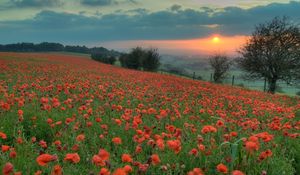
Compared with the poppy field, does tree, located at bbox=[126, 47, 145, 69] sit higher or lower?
lower

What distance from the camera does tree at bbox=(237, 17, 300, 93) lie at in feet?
121

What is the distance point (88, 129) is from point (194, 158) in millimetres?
2336

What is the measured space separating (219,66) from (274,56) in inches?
957

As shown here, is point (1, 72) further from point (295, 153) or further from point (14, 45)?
point (14, 45)

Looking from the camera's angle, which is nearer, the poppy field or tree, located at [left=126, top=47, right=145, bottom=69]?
the poppy field

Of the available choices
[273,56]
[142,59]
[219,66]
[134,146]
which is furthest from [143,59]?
[134,146]

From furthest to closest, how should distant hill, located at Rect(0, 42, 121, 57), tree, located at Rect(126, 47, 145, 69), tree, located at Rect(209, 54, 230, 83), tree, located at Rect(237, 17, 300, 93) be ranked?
distant hill, located at Rect(0, 42, 121, 57), tree, located at Rect(126, 47, 145, 69), tree, located at Rect(209, 54, 230, 83), tree, located at Rect(237, 17, 300, 93)

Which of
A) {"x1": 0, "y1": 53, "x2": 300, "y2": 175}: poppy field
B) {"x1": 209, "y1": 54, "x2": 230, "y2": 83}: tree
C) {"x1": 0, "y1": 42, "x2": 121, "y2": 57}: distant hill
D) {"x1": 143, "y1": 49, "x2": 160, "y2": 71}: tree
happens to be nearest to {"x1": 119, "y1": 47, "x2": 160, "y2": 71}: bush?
{"x1": 143, "y1": 49, "x2": 160, "y2": 71}: tree

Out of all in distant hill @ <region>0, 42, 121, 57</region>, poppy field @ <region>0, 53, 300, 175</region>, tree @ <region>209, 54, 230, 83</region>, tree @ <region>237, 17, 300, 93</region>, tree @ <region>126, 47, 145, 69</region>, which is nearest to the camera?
poppy field @ <region>0, 53, 300, 175</region>

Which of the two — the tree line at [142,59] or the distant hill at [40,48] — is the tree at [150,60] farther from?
the distant hill at [40,48]

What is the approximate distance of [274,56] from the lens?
37125 millimetres

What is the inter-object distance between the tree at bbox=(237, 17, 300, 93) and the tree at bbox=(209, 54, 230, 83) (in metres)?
21.5

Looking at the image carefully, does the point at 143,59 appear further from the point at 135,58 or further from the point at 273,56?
the point at 273,56

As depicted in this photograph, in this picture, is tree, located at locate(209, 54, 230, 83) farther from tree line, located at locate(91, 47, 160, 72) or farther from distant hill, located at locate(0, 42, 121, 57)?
distant hill, located at locate(0, 42, 121, 57)
